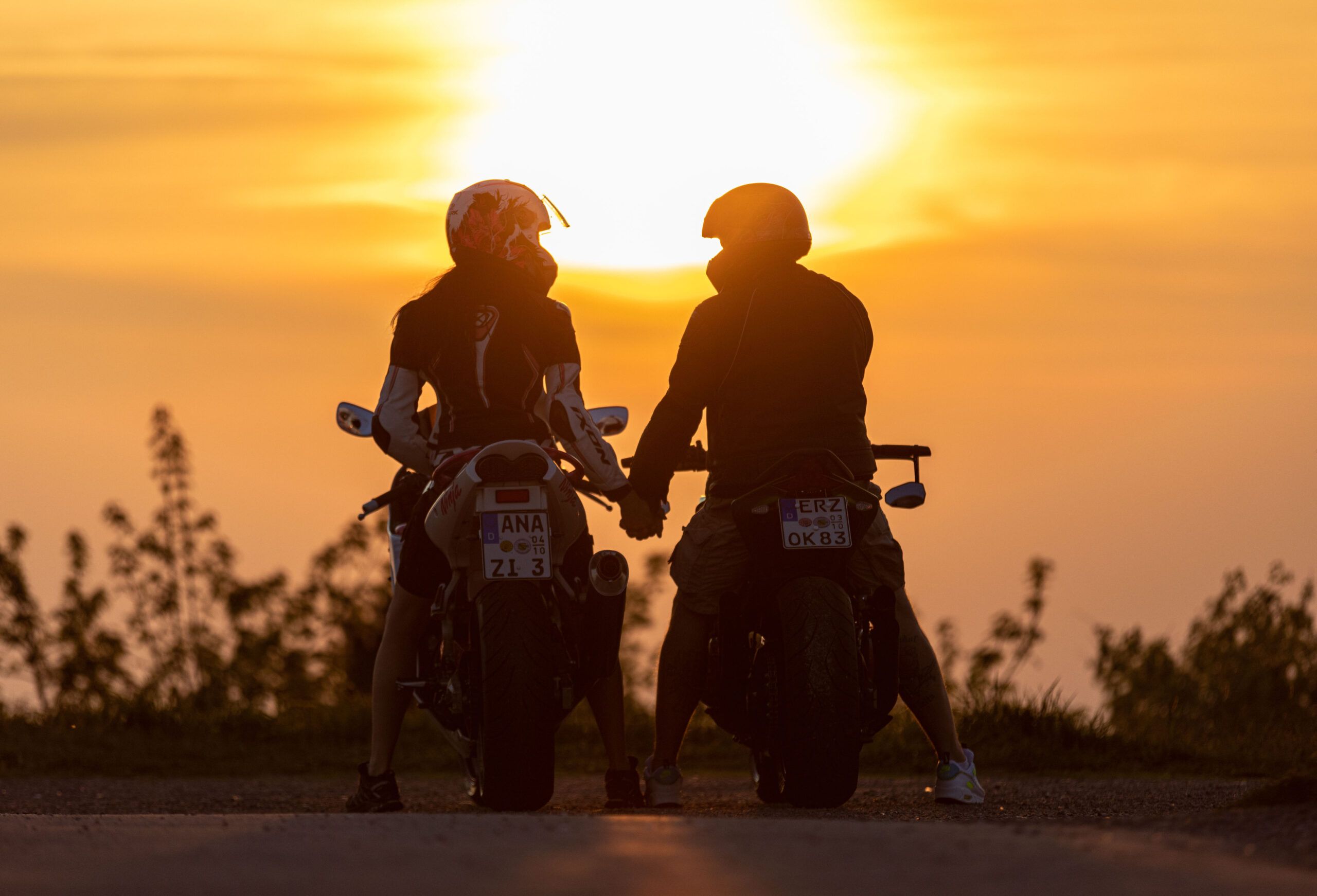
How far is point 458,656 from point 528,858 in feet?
8.07

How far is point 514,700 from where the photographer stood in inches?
240

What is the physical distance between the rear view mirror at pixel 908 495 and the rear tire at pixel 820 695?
2.87 ft

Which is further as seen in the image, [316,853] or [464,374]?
[464,374]

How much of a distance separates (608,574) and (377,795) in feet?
4.42

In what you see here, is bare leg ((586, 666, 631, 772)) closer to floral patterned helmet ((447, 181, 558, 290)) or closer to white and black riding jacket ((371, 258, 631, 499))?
white and black riding jacket ((371, 258, 631, 499))

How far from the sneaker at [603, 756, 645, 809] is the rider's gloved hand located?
88 centimetres

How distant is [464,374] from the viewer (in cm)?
675

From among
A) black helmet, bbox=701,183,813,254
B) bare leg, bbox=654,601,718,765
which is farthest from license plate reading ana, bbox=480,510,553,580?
black helmet, bbox=701,183,813,254

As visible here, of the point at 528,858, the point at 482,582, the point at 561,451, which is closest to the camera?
the point at 528,858

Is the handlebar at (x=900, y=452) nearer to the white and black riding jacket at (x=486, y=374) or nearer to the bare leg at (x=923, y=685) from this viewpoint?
the bare leg at (x=923, y=685)

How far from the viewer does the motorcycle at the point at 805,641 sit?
20.4 ft

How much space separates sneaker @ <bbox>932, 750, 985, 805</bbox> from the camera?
278 inches

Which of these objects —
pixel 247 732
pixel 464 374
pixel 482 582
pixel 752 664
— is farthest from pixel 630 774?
pixel 247 732

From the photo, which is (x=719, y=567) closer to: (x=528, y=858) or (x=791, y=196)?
(x=791, y=196)
